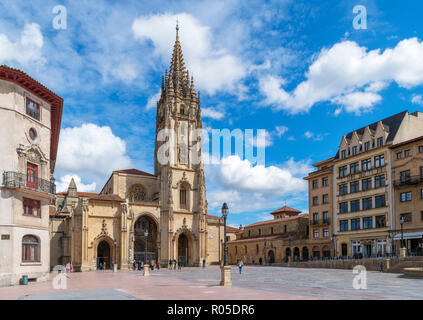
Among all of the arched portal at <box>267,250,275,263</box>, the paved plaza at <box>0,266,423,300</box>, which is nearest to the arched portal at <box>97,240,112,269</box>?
the arched portal at <box>267,250,275,263</box>

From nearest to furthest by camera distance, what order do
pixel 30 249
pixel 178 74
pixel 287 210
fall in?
1. pixel 30 249
2. pixel 178 74
3. pixel 287 210

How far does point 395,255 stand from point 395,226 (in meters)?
7.04

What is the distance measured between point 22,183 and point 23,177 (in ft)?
1.65

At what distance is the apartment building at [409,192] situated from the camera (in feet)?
149

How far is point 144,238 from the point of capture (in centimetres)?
6744

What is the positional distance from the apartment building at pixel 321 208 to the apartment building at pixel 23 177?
138ft

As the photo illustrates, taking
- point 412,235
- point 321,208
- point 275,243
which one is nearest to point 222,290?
point 412,235

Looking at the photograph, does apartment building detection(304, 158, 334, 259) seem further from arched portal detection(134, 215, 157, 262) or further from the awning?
arched portal detection(134, 215, 157, 262)

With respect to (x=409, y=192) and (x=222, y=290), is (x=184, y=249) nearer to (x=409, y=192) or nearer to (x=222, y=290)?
(x=409, y=192)

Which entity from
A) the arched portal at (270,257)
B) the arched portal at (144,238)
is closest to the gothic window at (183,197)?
the arched portal at (144,238)

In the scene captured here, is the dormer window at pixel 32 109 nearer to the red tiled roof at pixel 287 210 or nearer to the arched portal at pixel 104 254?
the arched portal at pixel 104 254
